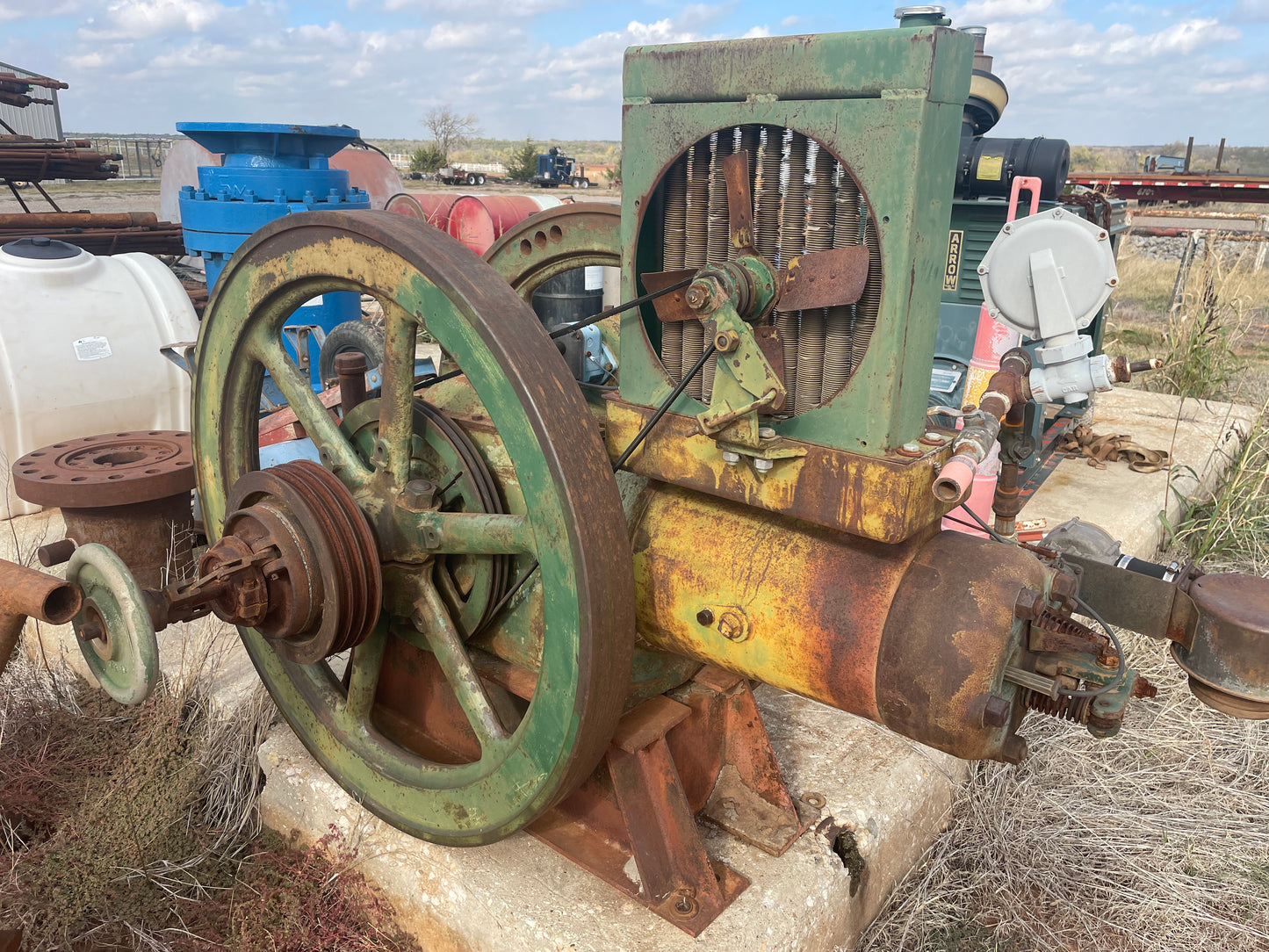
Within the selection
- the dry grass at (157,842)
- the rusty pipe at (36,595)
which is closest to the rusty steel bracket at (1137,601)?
the dry grass at (157,842)

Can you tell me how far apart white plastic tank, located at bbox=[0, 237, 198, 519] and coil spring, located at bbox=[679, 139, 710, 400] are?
2975 millimetres

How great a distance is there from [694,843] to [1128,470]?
11.5ft

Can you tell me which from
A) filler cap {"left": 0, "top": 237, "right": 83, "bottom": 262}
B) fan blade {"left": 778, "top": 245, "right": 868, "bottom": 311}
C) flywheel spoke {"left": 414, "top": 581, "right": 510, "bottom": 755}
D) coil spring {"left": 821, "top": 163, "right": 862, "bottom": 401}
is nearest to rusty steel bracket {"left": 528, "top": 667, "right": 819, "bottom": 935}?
flywheel spoke {"left": 414, "top": 581, "right": 510, "bottom": 755}

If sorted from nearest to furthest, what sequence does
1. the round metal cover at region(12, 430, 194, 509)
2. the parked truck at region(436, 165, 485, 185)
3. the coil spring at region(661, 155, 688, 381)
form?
the coil spring at region(661, 155, 688, 381) → the round metal cover at region(12, 430, 194, 509) → the parked truck at region(436, 165, 485, 185)

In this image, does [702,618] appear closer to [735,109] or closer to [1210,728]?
[735,109]

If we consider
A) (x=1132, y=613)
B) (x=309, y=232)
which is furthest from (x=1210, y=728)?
(x=309, y=232)

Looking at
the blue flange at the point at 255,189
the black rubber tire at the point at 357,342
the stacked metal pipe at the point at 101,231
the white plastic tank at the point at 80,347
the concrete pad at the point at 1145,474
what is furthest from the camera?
the stacked metal pipe at the point at 101,231

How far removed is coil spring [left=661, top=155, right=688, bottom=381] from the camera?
62.3 inches

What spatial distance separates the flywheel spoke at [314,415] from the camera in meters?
1.85

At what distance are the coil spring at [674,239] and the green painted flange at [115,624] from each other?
1006mm

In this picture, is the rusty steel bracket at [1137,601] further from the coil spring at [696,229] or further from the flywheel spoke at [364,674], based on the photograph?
the flywheel spoke at [364,674]

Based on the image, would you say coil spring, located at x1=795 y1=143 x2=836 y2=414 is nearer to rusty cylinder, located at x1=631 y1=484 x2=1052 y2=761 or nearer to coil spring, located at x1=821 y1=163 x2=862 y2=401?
coil spring, located at x1=821 y1=163 x2=862 y2=401

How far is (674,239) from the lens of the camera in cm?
161

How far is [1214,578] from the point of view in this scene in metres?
1.47
